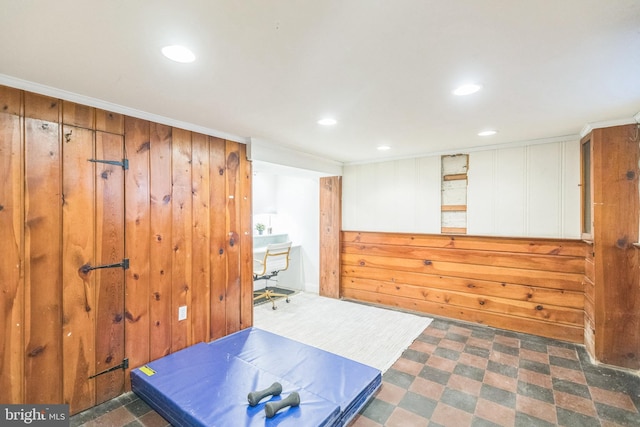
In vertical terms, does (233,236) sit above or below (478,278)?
above

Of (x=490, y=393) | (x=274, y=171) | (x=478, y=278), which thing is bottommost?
(x=490, y=393)

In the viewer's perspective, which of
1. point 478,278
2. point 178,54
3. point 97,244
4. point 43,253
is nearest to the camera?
point 178,54

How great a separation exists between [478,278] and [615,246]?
1.37 m

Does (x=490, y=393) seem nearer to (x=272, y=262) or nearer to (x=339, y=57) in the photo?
(x=339, y=57)

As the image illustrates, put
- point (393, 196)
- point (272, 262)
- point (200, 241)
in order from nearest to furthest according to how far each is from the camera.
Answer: point (200, 241)
point (393, 196)
point (272, 262)

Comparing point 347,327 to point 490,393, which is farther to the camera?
point 347,327

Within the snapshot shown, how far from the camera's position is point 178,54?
1484mm

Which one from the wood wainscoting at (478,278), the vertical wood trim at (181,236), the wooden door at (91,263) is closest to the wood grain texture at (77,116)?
the wooden door at (91,263)

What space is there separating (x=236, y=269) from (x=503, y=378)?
2.76 metres

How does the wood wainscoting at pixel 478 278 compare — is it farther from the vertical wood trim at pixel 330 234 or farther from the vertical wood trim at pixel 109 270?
the vertical wood trim at pixel 109 270

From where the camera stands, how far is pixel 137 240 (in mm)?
2387

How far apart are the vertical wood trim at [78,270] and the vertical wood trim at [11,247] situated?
0.70 ft

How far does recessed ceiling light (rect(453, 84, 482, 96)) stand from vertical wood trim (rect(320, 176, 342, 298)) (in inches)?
118
